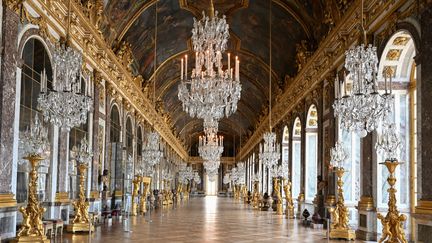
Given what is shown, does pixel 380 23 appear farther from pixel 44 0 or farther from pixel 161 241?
pixel 44 0

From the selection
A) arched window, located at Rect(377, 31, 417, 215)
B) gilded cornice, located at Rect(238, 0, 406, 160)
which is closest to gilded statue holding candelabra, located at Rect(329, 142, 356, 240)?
arched window, located at Rect(377, 31, 417, 215)

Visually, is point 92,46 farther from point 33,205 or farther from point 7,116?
point 33,205

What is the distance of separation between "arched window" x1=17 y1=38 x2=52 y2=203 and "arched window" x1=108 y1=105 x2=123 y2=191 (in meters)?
8.00

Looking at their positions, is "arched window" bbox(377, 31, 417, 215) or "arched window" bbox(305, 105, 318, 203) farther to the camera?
"arched window" bbox(305, 105, 318, 203)

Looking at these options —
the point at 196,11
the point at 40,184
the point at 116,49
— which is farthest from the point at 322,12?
the point at 40,184

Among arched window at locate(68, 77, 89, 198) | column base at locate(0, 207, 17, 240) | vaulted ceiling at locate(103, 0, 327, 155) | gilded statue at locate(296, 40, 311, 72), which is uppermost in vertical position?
vaulted ceiling at locate(103, 0, 327, 155)

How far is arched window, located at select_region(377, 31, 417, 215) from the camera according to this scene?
12477 mm

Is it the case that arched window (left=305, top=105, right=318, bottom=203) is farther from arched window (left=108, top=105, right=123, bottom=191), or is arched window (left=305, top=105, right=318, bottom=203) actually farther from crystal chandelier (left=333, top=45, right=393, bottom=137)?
crystal chandelier (left=333, top=45, right=393, bottom=137)

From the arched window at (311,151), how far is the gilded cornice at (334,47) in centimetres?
114

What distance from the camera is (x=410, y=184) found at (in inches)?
494

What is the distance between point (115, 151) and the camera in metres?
21.8

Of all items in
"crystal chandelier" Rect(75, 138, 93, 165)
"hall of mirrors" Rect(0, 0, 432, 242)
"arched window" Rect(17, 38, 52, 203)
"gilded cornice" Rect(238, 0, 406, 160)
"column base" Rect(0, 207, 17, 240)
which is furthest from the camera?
"crystal chandelier" Rect(75, 138, 93, 165)

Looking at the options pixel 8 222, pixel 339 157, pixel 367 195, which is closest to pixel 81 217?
pixel 8 222

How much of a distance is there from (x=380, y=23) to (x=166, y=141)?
32442 mm
